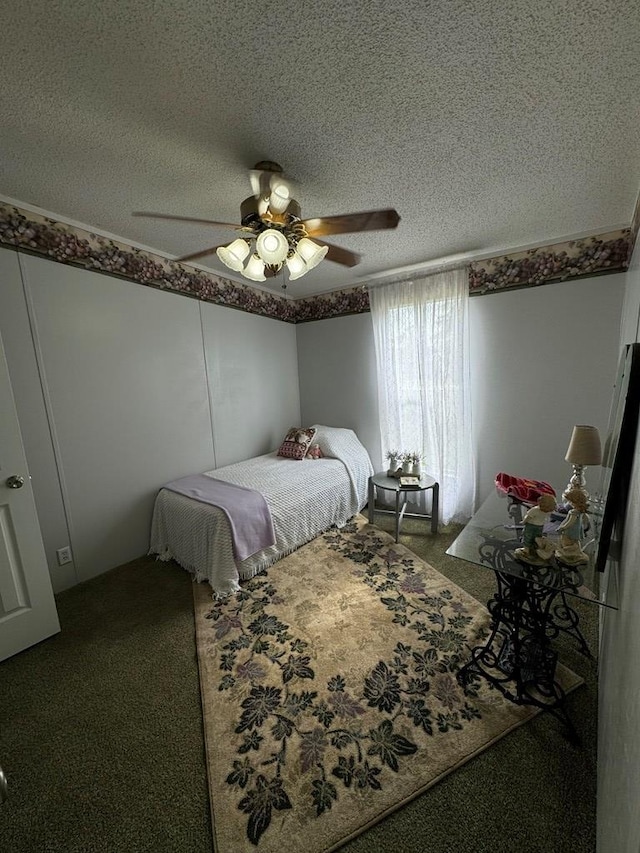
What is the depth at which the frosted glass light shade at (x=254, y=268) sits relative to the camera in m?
1.67

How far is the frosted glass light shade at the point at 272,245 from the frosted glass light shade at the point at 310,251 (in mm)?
123

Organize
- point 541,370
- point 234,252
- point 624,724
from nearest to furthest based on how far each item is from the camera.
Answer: point 624,724
point 234,252
point 541,370

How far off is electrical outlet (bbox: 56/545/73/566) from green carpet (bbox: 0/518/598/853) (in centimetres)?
52

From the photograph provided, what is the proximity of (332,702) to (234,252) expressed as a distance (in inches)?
82.7

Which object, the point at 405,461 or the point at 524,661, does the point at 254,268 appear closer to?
the point at 405,461

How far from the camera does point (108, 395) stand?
232 cm

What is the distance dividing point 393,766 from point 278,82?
8.16ft

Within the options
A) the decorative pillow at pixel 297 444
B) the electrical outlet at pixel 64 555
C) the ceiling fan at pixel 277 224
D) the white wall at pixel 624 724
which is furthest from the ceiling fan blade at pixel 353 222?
the electrical outlet at pixel 64 555

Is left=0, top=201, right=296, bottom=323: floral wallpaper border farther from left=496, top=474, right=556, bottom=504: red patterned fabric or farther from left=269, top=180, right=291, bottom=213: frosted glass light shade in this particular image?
left=496, top=474, right=556, bottom=504: red patterned fabric

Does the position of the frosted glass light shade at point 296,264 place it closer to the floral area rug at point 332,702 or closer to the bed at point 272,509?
the bed at point 272,509

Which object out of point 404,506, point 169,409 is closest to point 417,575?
point 404,506

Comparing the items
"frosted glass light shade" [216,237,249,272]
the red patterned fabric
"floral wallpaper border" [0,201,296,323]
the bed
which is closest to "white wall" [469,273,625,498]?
the red patterned fabric

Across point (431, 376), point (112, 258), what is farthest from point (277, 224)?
point (431, 376)

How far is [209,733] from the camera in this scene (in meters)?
1.31
